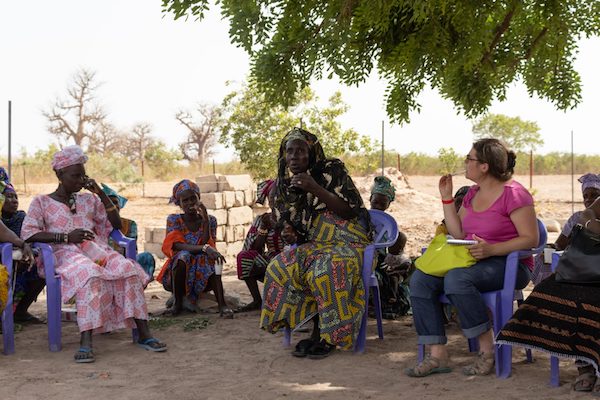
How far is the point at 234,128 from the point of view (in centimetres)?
1653

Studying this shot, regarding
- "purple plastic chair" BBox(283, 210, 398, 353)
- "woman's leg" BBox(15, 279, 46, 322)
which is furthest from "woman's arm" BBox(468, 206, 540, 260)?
"woman's leg" BBox(15, 279, 46, 322)

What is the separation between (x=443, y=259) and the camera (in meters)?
4.77

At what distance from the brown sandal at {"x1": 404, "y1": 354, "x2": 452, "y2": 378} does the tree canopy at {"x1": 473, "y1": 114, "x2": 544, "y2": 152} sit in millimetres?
36939

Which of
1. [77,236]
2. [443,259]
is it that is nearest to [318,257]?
[443,259]

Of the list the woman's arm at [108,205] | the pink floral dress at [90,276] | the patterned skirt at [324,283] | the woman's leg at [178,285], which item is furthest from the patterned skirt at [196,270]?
the patterned skirt at [324,283]

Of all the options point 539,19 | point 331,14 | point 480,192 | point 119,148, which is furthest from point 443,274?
point 119,148

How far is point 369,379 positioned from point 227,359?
1.13 meters

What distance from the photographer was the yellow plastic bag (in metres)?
4.71

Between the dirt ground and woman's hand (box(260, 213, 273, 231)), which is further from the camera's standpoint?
woman's hand (box(260, 213, 273, 231))

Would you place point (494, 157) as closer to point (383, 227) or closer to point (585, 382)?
point (383, 227)

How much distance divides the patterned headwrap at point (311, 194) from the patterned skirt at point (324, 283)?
9 cm

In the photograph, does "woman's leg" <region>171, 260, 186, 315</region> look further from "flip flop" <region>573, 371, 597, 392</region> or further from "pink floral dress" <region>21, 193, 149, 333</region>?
"flip flop" <region>573, 371, 597, 392</region>

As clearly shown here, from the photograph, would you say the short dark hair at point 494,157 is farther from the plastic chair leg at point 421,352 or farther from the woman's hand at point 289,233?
the woman's hand at point 289,233

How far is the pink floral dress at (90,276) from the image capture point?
538 cm
